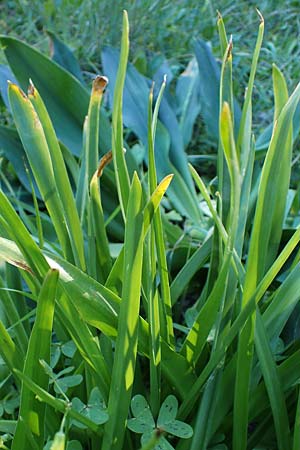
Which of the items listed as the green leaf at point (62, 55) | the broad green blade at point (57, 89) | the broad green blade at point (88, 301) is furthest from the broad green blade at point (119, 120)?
the green leaf at point (62, 55)

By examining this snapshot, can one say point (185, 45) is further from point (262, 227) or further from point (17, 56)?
point (262, 227)

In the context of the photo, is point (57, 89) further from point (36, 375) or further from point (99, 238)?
point (36, 375)

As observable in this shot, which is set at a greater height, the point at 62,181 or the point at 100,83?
the point at 100,83

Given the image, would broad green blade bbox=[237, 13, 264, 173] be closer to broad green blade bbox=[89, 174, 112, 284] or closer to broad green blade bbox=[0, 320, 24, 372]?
broad green blade bbox=[89, 174, 112, 284]

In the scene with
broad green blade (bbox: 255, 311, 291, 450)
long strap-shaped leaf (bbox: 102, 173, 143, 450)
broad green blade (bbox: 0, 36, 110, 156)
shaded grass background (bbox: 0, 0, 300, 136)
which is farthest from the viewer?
shaded grass background (bbox: 0, 0, 300, 136)

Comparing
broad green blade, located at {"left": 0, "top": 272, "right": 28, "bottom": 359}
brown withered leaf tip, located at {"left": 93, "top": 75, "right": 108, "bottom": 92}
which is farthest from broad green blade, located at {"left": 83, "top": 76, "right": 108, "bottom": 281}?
broad green blade, located at {"left": 0, "top": 272, "right": 28, "bottom": 359}

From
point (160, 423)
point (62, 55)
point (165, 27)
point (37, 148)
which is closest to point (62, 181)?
point (37, 148)
